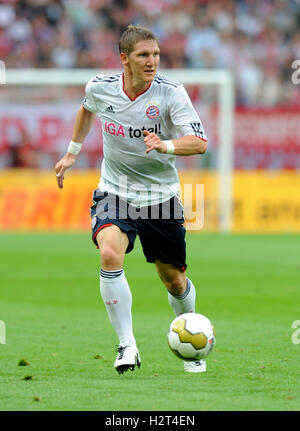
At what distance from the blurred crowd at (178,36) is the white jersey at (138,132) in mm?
16145

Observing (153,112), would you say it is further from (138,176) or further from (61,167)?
(61,167)

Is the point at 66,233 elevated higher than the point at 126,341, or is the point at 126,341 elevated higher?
the point at 66,233

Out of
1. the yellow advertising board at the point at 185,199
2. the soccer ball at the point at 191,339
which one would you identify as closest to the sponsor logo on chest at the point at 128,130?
the soccer ball at the point at 191,339

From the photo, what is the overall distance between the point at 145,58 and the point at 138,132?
54cm

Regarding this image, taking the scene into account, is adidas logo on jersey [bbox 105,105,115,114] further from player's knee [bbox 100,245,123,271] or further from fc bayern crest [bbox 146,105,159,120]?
player's knee [bbox 100,245,123,271]

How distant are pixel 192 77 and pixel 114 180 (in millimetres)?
14990

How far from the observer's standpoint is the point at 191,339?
6355 mm

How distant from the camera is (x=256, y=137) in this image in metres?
22.8

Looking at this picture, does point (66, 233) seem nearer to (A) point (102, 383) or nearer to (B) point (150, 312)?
(B) point (150, 312)

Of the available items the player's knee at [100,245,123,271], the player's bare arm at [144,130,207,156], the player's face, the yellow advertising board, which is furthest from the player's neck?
the yellow advertising board

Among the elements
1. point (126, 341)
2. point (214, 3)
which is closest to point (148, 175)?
point (126, 341)

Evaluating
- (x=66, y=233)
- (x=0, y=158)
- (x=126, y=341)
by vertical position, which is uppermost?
(x=0, y=158)

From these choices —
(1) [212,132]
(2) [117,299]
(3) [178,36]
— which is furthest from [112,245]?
(3) [178,36]

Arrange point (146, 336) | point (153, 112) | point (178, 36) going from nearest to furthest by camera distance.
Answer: point (153, 112) → point (146, 336) → point (178, 36)
